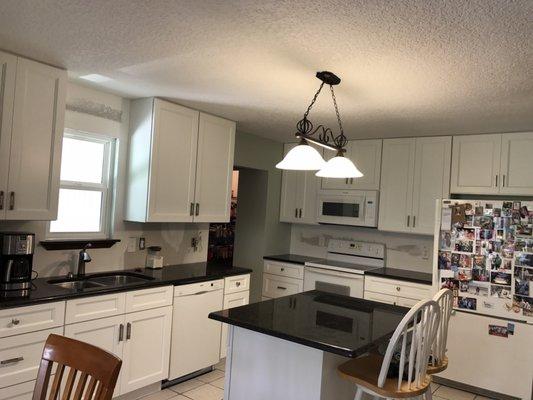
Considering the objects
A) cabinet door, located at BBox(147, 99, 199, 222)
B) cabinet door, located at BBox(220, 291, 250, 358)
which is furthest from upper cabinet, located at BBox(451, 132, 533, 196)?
→ cabinet door, located at BBox(147, 99, 199, 222)

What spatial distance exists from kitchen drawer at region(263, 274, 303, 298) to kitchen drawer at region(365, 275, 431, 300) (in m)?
0.87

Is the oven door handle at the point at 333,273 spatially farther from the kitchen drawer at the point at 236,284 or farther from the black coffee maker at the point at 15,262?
the black coffee maker at the point at 15,262

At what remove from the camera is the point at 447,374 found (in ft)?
12.1

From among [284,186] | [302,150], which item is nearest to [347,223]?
[284,186]

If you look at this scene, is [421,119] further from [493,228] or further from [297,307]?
[297,307]

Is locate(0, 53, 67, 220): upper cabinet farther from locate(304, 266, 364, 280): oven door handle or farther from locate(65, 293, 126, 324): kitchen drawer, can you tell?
locate(304, 266, 364, 280): oven door handle

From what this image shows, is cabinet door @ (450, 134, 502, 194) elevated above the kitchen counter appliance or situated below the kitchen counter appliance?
above

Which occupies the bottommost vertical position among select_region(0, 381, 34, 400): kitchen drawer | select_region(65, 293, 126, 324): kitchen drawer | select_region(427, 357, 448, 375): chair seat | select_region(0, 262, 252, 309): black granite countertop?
select_region(0, 381, 34, 400): kitchen drawer

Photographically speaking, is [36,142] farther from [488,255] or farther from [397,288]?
[488,255]

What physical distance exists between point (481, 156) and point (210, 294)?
2.79 metres

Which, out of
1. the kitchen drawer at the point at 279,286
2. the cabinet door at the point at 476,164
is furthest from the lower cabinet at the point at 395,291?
the cabinet door at the point at 476,164

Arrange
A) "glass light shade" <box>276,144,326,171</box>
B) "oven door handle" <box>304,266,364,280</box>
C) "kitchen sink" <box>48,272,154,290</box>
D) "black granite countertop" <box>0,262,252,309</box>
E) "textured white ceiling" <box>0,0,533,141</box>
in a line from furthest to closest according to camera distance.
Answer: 1. "oven door handle" <box>304,266,364,280</box>
2. "kitchen sink" <box>48,272,154,290</box>
3. "black granite countertop" <box>0,262,252,309</box>
4. "glass light shade" <box>276,144,326,171</box>
5. "textured white ceiling" <box>0,0,533,141</box>

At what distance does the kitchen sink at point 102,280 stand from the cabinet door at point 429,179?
2678 mm

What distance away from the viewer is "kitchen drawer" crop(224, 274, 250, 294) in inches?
148
